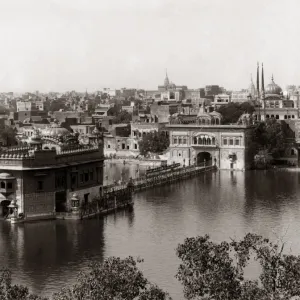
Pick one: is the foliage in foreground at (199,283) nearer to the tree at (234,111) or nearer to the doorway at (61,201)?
the doorway at (61,201)

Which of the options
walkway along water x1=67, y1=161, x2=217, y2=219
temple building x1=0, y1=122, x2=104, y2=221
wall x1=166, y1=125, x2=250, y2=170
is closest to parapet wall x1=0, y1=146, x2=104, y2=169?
temple building x1=0, y1=122, x2=104, y2=221

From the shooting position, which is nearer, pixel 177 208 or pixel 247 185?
pixel 177 208

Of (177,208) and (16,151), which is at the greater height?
(16,151)

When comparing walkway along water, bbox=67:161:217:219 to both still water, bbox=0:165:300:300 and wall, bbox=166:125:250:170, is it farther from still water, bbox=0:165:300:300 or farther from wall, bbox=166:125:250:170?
wall, bbox=166:125:250:170

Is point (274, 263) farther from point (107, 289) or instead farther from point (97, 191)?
point (97, 191)

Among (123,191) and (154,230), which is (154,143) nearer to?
(123,191)

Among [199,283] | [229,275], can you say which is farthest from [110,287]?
[229,275]

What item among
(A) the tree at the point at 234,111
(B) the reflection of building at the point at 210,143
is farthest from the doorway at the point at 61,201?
(A) the tree at the point at 234,111

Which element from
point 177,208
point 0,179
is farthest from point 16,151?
point 177,208
